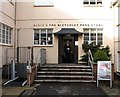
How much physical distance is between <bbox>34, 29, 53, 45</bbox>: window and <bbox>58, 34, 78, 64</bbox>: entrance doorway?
876 mm

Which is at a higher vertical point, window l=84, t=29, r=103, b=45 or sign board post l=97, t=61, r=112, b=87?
window l=84, t=29, r=103, b=45

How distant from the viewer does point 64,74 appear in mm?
16453

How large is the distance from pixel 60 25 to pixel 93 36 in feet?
9.25

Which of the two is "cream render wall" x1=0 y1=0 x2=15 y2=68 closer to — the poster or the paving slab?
the paving slab

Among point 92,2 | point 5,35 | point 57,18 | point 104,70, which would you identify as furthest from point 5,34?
point 104,70

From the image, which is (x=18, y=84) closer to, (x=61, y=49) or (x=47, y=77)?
(x=47, y=77)

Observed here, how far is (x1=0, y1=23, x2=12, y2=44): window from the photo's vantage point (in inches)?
693

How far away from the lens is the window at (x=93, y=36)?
20.8 m

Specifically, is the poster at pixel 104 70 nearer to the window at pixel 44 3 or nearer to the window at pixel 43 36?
the window at pixel 43 36

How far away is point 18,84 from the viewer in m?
14.2

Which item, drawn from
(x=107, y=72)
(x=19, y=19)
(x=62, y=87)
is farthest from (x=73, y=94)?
(x=19, y=19)

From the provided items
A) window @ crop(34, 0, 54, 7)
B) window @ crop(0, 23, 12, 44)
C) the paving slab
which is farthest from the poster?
window @ crop(34, 0, 54, 7)

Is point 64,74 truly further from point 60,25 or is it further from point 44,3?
point 44,3

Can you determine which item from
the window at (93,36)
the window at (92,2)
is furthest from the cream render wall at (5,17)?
the window at (93,36)
